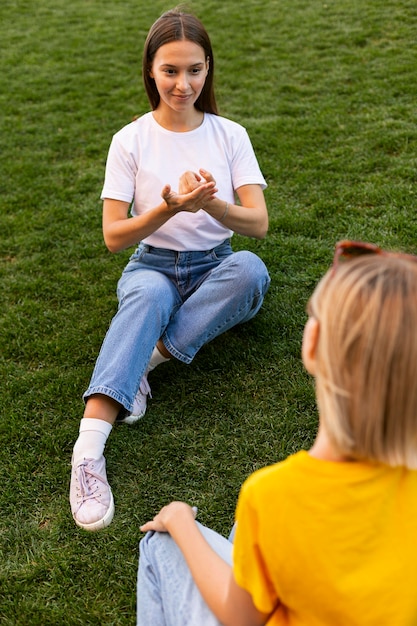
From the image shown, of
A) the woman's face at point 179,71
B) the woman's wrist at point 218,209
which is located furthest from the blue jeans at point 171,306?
the woman's face at point 179,71

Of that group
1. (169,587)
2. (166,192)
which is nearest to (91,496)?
(169,587)

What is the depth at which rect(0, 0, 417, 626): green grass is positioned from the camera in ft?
7.52

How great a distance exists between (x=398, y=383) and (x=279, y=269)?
2.51m

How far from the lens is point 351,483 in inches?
45.3

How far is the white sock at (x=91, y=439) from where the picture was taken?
7.92 feet

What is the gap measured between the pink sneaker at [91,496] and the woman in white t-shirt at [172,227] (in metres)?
0.05

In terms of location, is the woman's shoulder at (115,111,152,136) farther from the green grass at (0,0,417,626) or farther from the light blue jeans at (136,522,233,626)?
the light blue jeans at (136,522,233,626)

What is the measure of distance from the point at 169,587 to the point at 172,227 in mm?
1622

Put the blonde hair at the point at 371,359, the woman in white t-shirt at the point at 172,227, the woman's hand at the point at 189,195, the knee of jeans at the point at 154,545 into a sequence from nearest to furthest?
the blonde hair at the point at 371,359
the knee of jeans at the point at 154,545
the woman's hand at the point at 189,195
the woman in white t-shirt at the point at 172,227

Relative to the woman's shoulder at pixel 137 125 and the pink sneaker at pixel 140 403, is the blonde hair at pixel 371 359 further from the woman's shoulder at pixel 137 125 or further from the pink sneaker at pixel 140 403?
the woman's shoulder at pixel 137 125

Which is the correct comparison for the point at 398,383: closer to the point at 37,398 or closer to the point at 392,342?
the point at 392,342

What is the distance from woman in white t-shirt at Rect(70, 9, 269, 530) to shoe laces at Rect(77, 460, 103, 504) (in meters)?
0.05

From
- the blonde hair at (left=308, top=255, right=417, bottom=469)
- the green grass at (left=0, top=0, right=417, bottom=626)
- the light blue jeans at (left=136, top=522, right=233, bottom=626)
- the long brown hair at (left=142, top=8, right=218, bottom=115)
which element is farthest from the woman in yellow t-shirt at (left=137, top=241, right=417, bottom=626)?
the long brown hair at (left=142, top=8, right=218, bottom=115)

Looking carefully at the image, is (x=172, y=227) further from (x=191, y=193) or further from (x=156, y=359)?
(x=156, y=359)
